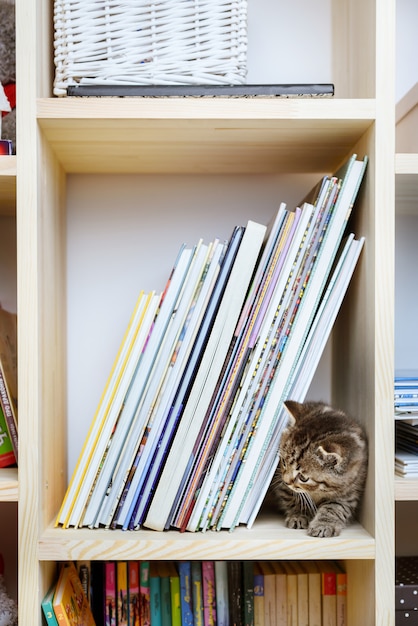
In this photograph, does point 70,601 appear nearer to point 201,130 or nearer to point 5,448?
point 5,448

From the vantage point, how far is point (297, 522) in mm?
888

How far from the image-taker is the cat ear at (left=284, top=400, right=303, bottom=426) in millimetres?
873

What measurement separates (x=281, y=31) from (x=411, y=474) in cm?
81

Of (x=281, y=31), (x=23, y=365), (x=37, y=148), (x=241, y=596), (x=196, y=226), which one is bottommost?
(x=241, y=596)

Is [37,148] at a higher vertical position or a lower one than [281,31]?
lower

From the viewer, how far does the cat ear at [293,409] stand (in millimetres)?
873

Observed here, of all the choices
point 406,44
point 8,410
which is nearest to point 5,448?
point 8,410

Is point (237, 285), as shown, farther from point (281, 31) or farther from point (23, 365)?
point (281, 31)

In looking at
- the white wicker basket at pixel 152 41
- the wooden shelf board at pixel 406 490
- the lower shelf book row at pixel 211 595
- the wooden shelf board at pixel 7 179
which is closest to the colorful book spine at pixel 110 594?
the lower shelf book row at pixel 211 595

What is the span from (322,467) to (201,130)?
0.51 metres

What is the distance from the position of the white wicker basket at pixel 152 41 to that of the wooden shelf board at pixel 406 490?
1.94ft

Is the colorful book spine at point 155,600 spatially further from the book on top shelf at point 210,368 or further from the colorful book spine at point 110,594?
the book on top shelf at point 210,368

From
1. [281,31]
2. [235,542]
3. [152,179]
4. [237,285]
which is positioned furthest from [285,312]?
[281,31]

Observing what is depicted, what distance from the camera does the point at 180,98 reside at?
33.0 inches
